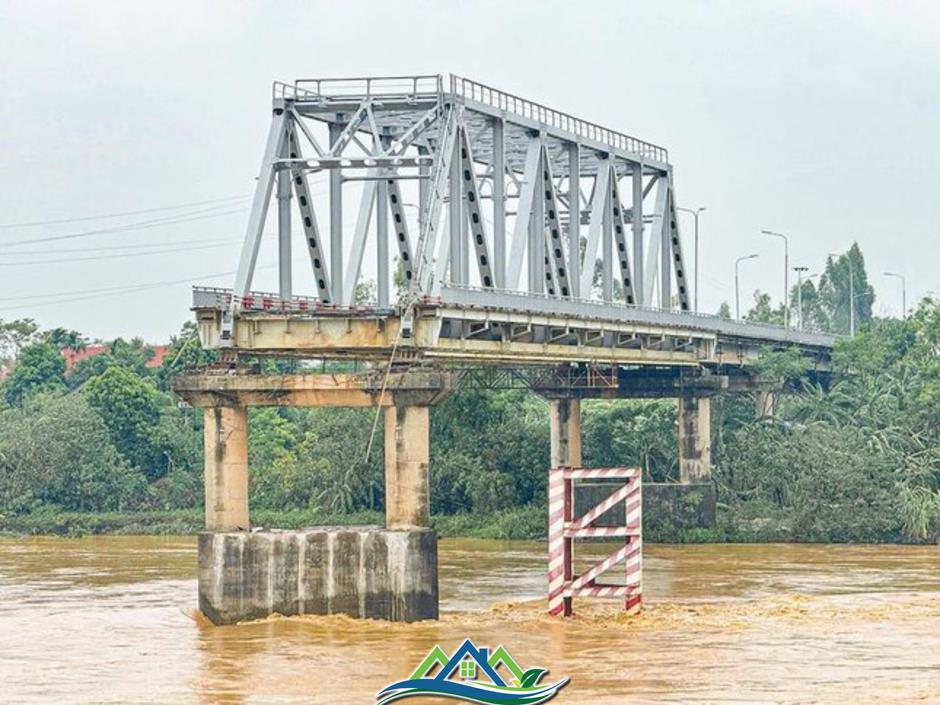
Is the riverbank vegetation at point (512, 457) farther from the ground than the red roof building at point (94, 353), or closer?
closer

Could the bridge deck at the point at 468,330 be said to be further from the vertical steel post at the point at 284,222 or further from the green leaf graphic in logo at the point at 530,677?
the green leaf graphic in logo at the point at 530,677

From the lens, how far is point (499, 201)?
63.8 m

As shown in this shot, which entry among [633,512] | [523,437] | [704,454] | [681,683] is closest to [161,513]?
[523,437]

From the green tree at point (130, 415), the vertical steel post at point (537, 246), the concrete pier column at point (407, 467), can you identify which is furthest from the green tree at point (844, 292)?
the concrete pier column at point (407, 467)

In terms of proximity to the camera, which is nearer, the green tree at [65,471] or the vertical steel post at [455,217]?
the vertical steel post at [455,217]

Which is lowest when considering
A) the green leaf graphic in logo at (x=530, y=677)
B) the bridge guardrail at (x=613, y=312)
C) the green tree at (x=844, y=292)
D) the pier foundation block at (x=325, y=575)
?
the green leaf graphic in logo at (x=530, y=677)

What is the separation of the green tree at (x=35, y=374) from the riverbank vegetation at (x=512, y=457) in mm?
16445

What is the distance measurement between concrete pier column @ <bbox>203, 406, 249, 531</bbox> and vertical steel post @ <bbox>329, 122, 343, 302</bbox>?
455 inches

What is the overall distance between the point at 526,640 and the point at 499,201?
23.0m

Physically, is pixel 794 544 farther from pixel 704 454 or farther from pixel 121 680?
pixel 121 680

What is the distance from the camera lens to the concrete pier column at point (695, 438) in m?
86.4

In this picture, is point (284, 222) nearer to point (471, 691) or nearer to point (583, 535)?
point (583, 535)

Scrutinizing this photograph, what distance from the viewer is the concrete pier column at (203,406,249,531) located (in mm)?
48719

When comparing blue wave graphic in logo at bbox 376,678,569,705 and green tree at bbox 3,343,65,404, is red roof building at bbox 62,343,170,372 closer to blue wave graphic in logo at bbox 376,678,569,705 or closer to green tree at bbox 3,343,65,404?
green tree at bbox 3,343,65,404
